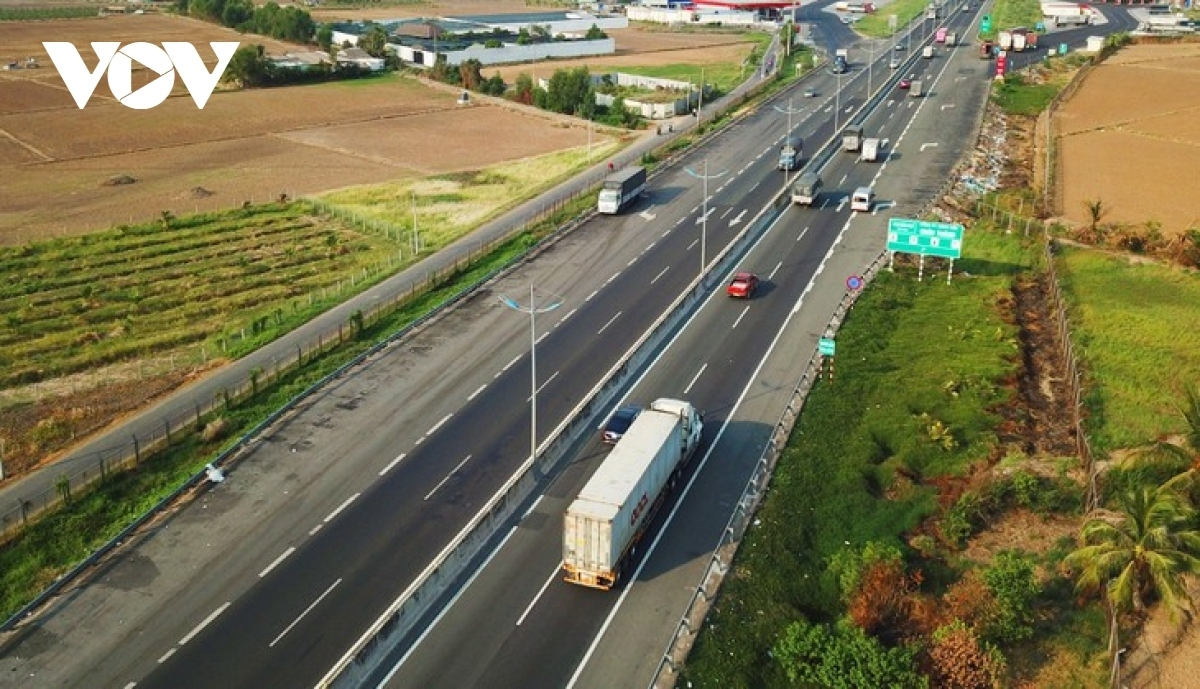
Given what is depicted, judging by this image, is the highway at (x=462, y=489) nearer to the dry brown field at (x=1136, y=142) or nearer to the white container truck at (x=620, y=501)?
the white container truck at (x=620, y=501)

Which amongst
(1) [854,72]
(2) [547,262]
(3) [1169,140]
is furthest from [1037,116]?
(2) [547,262]

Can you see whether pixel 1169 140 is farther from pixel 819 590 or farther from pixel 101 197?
pixel 101 197

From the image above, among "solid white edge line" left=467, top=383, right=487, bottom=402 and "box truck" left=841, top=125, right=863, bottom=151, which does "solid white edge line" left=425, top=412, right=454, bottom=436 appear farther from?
"box truck" left=841, top=125, right=863, bottom=151

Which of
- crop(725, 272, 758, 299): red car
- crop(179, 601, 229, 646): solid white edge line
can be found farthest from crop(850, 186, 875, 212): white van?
crop(179, 601, 229, 646): solid white edge line

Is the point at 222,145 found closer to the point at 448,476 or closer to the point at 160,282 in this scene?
the point at 160,282

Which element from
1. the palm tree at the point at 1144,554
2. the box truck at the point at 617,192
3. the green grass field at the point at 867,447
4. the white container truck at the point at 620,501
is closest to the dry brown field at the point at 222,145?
the box truck at the point at 617,192

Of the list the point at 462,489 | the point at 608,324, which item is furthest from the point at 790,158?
the point at 462,489
